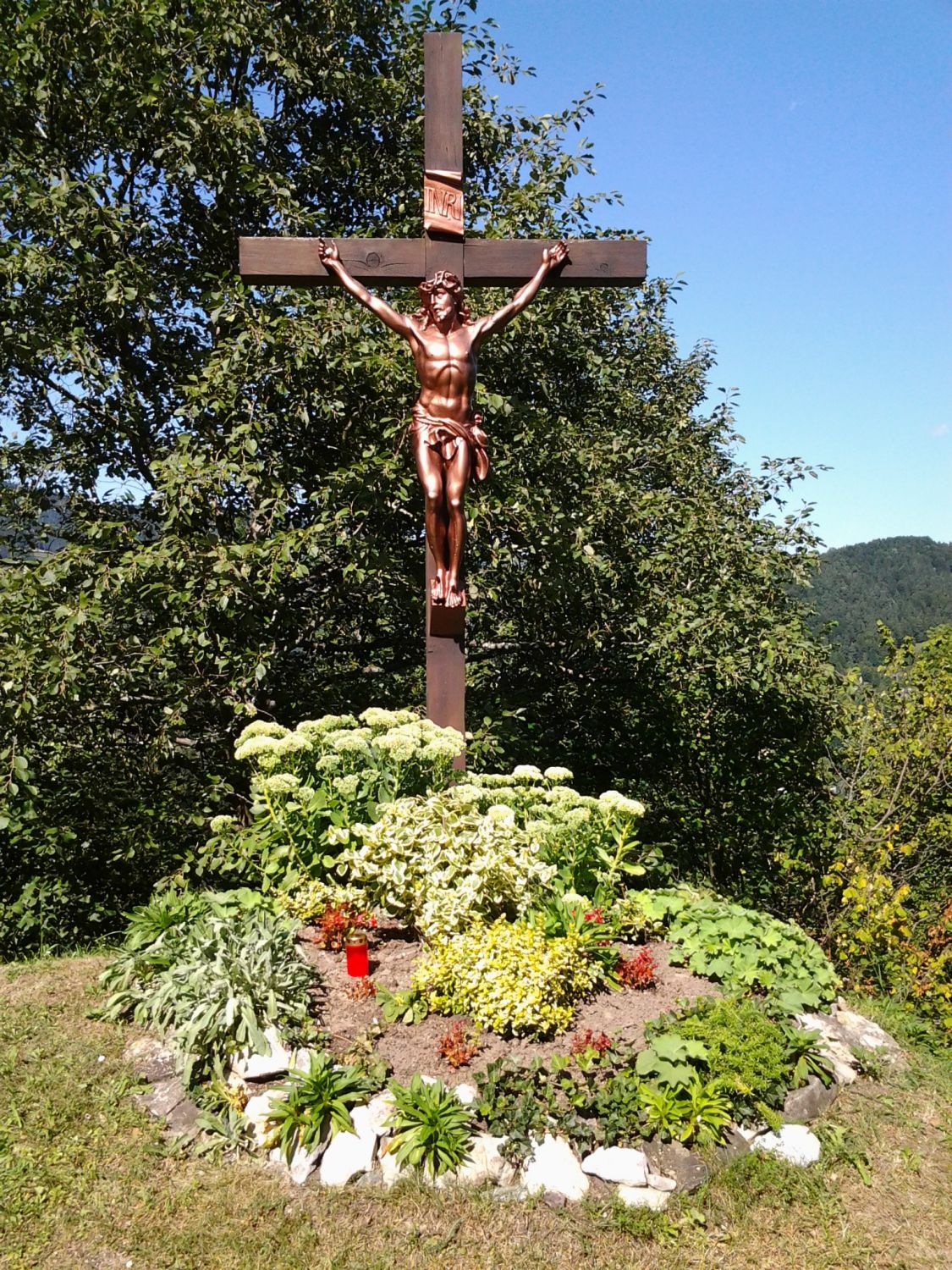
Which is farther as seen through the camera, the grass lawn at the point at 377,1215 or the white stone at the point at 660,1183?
the white stone at the point at 660,1183

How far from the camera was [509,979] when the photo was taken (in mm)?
3377

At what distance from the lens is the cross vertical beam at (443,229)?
4672 mm

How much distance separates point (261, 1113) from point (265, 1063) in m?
0.16

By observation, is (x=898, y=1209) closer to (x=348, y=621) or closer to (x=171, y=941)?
(x=171, y=941)

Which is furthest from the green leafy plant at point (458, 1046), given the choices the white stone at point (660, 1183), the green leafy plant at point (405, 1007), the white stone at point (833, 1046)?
the white stone at point (833, 1046)

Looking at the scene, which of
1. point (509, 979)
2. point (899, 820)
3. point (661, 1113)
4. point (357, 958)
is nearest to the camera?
point (661, 1113)

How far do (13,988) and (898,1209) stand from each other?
142 inches

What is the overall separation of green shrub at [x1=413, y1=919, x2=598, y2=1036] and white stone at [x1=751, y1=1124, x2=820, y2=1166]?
29.7 inches

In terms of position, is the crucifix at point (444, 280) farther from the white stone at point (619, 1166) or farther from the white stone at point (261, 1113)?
the white stone at point (619, 1166)

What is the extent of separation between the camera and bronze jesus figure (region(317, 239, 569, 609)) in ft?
14.6

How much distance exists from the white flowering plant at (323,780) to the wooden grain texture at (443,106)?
109 inches

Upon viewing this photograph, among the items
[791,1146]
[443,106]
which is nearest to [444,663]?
[791,1146]

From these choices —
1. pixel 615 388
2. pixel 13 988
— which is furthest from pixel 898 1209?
pixel 615 388

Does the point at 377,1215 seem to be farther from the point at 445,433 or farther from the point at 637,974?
the point at 445,433
